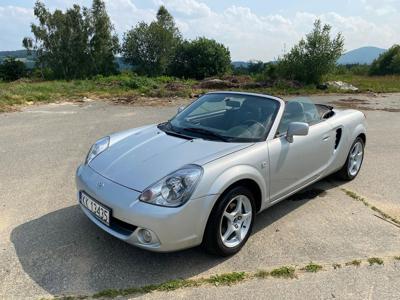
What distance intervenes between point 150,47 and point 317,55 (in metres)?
32.6

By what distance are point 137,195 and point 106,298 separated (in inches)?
31.2

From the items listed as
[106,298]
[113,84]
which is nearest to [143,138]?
[106,298]

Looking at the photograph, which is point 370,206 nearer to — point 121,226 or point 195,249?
point 195,249

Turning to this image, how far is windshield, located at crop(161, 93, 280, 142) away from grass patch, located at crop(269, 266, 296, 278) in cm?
125

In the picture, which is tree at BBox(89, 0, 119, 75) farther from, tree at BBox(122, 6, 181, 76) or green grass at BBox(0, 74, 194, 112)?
green grass at BBox(0, 74, 194, 112)

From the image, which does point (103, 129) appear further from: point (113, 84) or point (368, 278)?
point (113, 84)

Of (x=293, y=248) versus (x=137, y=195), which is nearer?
(x=137, y=195)

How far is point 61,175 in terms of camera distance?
18.1 feet

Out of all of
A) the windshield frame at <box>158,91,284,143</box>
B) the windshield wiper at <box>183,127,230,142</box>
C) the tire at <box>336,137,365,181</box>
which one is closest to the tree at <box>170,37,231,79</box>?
the tire at <box>336,137,365,181</box>

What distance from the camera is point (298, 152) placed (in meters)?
4.08

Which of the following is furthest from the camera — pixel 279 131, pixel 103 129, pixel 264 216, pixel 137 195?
pixel 103 129

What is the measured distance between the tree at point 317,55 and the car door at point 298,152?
1887 centimetres

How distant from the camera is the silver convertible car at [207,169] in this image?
3033 millimetres

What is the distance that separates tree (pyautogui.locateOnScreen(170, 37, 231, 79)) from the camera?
159 ft
